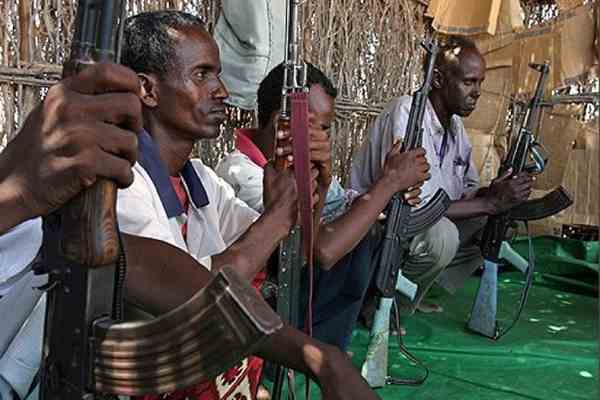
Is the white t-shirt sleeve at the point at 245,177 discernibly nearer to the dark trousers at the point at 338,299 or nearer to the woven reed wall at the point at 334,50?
the dark trousers at the point at 338,299

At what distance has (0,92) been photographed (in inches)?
93.8

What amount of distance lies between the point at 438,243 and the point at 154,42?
170 centimetres

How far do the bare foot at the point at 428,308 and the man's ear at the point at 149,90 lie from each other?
2.17m

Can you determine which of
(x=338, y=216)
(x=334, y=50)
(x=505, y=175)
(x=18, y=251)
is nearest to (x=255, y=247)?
(x=18, y=251)

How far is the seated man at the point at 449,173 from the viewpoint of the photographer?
9.71 ft

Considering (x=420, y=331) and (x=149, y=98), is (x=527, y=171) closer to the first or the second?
(x=420, y=331)

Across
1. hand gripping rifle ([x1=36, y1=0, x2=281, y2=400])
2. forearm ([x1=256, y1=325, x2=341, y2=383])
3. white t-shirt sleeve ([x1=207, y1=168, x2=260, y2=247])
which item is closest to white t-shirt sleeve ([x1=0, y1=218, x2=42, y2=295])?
hand gripping rifle ([x1=36, y1=0, x2=281, y2=400])

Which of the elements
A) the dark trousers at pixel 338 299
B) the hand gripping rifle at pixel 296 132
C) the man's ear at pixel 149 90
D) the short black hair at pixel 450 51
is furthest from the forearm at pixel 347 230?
the short black hair at pixel 450 51

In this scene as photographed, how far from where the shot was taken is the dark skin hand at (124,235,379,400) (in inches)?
42.0

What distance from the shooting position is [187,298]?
1.09 m

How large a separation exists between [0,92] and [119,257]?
1.79 meters

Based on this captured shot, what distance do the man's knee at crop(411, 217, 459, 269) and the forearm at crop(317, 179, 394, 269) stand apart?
0.69m

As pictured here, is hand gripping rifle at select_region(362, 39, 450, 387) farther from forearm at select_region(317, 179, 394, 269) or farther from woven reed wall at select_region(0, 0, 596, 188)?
woven reed wall at select_region(0, 0, 596, 188)

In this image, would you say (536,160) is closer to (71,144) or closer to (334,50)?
(334,50)
